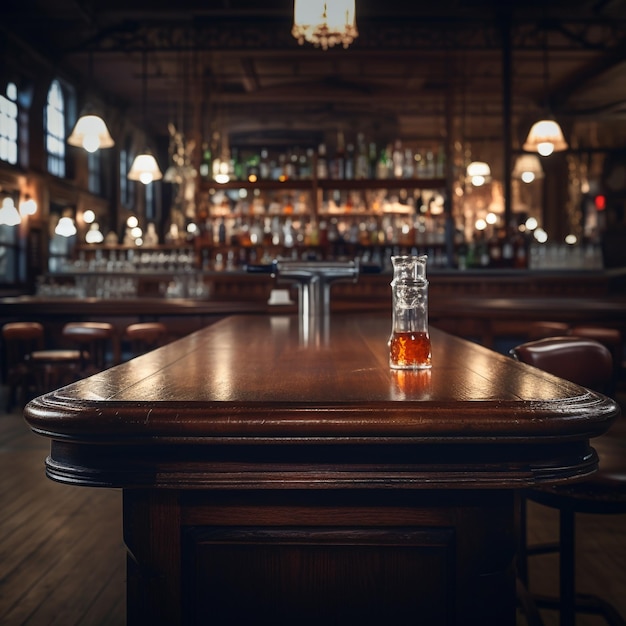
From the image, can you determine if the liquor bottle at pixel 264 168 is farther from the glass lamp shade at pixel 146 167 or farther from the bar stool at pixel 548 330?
the bar stool at pixel 548 330

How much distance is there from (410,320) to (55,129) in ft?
37.9

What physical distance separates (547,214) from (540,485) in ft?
49.0

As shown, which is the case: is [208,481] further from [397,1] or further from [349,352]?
[397,1]

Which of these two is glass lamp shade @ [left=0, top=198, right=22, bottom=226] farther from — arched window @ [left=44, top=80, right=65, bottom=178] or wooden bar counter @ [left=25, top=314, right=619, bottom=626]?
wooden bar counter @ [left=25, top=314, right=619, bottom=626]

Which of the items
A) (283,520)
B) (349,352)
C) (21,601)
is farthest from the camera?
(21,601)

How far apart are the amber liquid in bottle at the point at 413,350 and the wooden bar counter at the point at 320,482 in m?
0.25

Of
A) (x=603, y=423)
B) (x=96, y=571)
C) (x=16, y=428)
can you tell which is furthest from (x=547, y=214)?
(x=603, y=423)

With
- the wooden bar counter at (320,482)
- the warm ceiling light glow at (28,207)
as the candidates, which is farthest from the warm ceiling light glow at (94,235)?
the wooden bar counter at (320,482)

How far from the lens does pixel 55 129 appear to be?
11.9m

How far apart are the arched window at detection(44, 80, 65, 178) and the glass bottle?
10.9 meters

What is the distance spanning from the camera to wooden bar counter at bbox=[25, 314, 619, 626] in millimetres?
1042

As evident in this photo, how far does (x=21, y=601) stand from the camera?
2416mm

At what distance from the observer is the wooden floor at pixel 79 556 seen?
2.35m

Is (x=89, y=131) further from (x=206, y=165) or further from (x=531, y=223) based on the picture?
(x=531, y=223)
